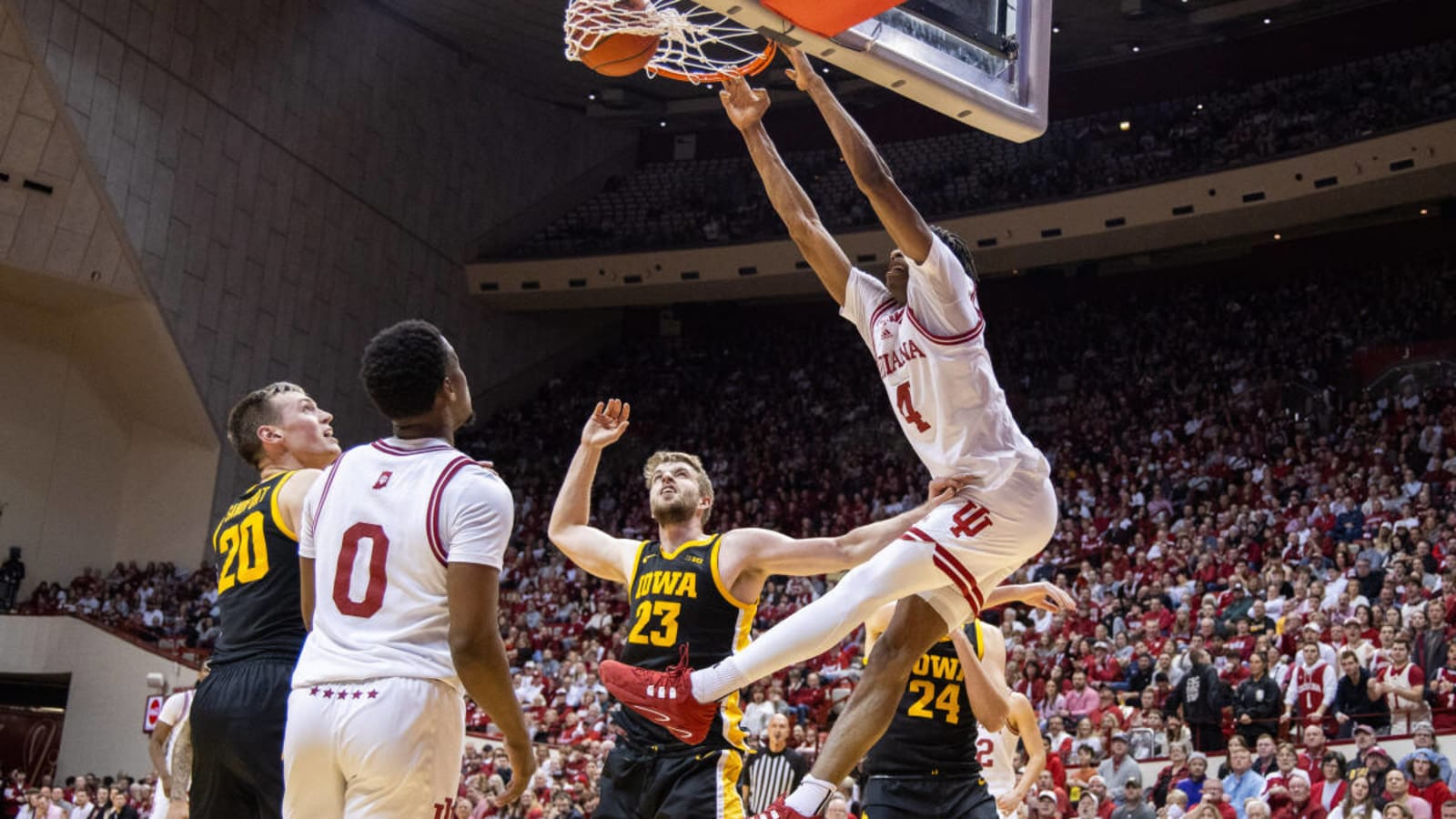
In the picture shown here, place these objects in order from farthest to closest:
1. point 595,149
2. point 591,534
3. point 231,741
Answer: point 595,149 → point 591,534 → point 231,741

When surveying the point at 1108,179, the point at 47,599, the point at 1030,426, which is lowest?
the point at 47,599

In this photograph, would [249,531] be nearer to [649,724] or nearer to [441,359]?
[441,359]

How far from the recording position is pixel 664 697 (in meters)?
4.80

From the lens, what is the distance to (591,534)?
614 centimetres

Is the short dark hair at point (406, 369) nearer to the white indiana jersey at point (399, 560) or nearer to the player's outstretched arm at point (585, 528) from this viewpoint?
the white indiana jersey at point (399, 560)

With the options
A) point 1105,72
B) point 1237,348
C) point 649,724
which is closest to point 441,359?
point 649,724

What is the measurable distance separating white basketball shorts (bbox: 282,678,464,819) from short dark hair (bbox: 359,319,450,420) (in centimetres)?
76

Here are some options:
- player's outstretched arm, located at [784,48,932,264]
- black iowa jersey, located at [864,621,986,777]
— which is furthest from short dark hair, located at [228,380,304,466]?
black iowa jersey, located at [864,621,986,777]

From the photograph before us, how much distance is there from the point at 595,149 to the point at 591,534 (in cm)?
3060

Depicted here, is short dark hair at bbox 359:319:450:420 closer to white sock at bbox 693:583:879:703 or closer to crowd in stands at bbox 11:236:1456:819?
white sock at bbox 693:583:879:703

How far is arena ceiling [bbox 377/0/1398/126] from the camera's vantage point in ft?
91.0

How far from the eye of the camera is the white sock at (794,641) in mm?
4750

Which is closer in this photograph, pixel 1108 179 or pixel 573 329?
pixel 1108 179

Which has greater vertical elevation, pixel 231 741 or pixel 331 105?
pixel 331 105
